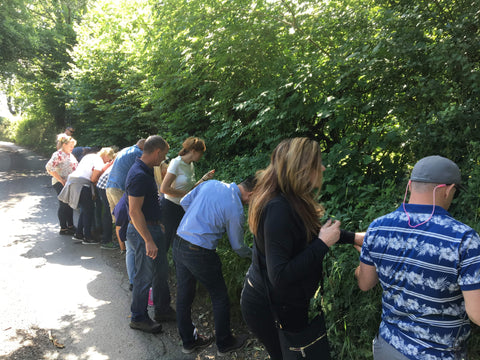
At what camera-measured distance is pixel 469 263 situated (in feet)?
5.09

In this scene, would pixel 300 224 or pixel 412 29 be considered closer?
pixel 300 224

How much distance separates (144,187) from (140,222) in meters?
0.36

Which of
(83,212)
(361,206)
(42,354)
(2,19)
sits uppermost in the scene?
(2,19)

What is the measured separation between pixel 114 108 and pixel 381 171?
964 cm

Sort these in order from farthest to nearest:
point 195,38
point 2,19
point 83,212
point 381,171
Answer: point 2,19 < point 83,212 < point 195,38 < point 381,171

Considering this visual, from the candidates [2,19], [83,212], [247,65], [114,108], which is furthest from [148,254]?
[2,19]

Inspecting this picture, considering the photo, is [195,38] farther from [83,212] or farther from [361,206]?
[83,212]

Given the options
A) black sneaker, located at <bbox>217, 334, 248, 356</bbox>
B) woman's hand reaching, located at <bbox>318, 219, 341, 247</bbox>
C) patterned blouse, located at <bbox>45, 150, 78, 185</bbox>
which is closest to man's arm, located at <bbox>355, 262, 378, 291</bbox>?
woman's hand reaching, located at <bbox>318, 219, 341, 247</bbox>

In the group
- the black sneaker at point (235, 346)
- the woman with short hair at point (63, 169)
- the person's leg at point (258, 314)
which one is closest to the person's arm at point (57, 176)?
the woman with short hair at point (63, 169)

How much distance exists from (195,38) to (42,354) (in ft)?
14.1

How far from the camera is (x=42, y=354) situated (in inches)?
143

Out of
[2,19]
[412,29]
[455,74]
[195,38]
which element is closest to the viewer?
[455,74]

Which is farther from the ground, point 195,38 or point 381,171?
point 195,38

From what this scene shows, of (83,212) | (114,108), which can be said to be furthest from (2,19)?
(83,212)
